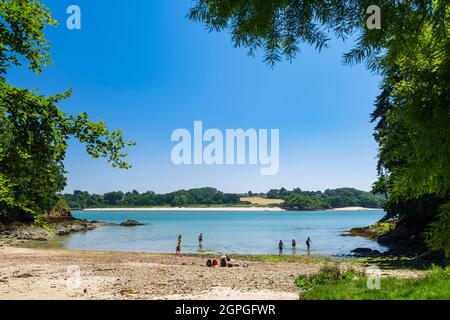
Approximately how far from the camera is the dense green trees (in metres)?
3.51

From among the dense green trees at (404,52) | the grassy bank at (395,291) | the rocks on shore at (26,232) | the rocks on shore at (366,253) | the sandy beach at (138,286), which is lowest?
the rocks on shore at (26,232)

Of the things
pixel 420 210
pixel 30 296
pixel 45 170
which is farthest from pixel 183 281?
pixel 420 210

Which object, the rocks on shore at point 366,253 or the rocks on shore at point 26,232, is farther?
the rocks on shore at point 26,232

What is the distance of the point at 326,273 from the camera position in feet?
62.5

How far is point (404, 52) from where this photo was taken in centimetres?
435

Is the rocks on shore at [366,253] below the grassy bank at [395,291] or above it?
below

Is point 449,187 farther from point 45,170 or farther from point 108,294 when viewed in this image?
point 108,294

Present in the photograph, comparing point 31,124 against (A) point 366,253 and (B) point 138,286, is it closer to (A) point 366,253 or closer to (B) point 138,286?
(B) point 138,286

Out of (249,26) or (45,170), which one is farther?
(45,170)

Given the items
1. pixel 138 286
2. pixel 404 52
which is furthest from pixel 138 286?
pixel 404 52

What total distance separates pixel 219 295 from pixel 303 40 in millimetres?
12788

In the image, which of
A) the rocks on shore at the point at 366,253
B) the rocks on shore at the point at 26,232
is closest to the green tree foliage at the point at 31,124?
the rocks on shore at the point at 366,253

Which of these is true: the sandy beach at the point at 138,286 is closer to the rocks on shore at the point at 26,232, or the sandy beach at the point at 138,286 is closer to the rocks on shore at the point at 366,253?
the rocks on shore at the point at 366,253

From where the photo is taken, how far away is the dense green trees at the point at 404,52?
351 cm
